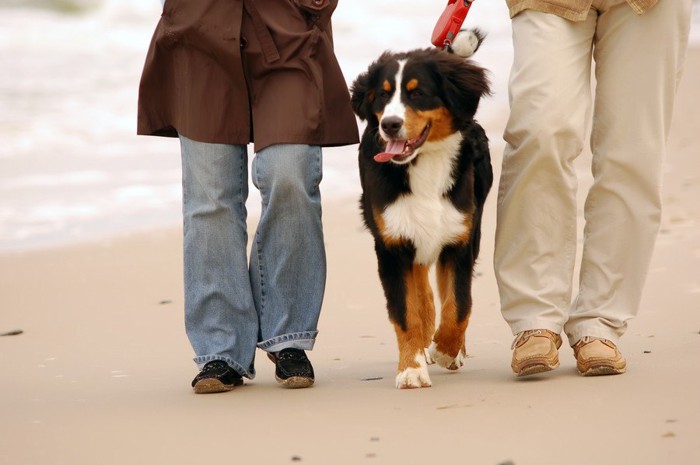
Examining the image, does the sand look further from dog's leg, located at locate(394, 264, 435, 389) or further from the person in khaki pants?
the person in khaki pants

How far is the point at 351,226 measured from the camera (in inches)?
309

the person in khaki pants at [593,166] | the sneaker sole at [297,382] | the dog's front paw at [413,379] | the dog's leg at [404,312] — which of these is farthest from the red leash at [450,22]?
the sneaker sole at [297,382]

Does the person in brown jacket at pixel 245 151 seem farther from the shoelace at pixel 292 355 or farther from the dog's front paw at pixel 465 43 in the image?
the dog's front paw at pixel 465 43

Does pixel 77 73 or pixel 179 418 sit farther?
pixel 77 73

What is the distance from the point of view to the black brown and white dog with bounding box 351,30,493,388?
431 centimetres

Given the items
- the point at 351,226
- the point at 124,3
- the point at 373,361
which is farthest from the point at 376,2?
the point at 373,361

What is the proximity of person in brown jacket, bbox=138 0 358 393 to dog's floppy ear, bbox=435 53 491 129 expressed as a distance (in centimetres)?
40

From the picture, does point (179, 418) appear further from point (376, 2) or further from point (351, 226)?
point (376, 2)

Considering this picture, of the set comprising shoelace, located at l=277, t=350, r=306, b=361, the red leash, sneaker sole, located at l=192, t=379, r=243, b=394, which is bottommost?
sneaker sole, located at l=192, t=379, r=243, b=394

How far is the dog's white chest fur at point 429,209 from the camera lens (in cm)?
432

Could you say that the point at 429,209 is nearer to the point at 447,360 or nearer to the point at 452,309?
the point at 452,309

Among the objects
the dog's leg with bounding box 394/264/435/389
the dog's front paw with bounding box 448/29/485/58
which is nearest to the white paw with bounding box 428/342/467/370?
the dog's leg with bounding box 394/264/435/389

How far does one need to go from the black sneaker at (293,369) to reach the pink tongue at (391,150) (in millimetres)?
797

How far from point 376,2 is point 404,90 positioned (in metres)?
19.6
